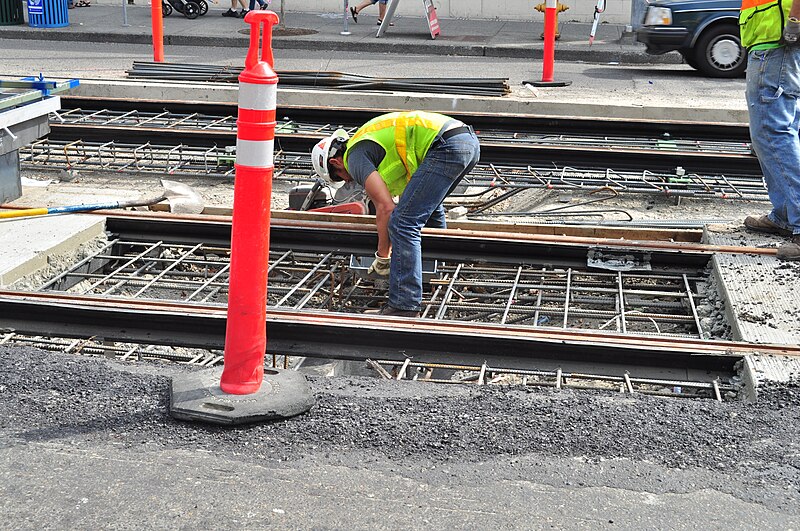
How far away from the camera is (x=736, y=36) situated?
52.0 feet

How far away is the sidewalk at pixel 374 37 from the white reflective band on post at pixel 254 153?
51.0 feet

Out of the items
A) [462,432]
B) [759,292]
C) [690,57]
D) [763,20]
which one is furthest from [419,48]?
[462,432]

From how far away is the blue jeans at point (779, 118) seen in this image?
20.9 ft

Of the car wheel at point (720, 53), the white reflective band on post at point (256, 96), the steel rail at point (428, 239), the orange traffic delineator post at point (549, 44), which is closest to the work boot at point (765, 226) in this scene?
the steel rail at point (428, 239)

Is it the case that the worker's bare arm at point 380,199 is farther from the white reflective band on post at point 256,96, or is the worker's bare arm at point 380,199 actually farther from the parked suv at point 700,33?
the parked suv at point 700,33

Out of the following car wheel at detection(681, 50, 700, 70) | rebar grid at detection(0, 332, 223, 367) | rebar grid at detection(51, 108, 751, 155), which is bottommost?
rebar grid at detection(0, 332, 223, 367)

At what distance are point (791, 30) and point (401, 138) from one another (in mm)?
2372

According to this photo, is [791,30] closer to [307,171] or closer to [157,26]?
[307,171]

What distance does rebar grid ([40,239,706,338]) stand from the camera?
20.6 ft

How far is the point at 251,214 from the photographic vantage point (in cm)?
411

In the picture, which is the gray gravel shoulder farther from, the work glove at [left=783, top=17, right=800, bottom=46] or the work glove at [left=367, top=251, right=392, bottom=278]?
the work glove at [left=783, top=17, right=800, bottom=46]

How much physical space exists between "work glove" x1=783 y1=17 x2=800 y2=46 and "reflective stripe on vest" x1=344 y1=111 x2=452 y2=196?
2077 mm

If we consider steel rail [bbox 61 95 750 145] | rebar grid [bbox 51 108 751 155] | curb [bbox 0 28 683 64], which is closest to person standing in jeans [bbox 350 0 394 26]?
curb [bbox 0 28 683 64]

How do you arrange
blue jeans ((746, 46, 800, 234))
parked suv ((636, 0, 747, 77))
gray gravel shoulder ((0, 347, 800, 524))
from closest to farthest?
1. gray gravel shoulder ((0, 347, 800, 524))
2. blue jeans ((746, 46, 800, 234))
3. parked suv ((636, 0, 747, 77))
